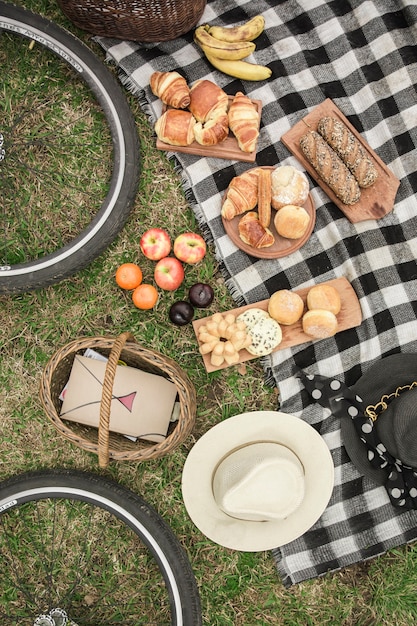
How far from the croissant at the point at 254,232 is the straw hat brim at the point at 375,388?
1.02 metres

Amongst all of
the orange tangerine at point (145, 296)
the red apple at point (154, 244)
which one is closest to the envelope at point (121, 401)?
the orange tangerine at point (145, 296)

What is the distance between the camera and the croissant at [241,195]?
→ 132 inches

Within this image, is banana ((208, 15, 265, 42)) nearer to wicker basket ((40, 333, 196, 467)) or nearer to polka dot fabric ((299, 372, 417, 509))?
wicker basket ((40, 333, 196, 467))

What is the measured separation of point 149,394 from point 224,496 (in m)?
0.77

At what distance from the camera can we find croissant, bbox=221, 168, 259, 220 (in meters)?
3.34

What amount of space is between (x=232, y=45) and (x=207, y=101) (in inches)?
15.2

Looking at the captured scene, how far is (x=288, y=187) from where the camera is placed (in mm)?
3322

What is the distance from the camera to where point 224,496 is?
2828mm

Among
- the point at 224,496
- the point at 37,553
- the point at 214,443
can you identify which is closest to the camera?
the point at 224,496

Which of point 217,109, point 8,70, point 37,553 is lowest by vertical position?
point 37,553

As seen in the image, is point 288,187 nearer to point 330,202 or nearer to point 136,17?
point 330,202

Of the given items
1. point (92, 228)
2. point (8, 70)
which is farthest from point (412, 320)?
point (8, 70)

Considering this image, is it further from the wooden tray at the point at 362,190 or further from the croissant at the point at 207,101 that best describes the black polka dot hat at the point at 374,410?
the croissant at the point at 207,101

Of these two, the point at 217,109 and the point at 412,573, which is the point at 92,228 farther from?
the point at 412,573
